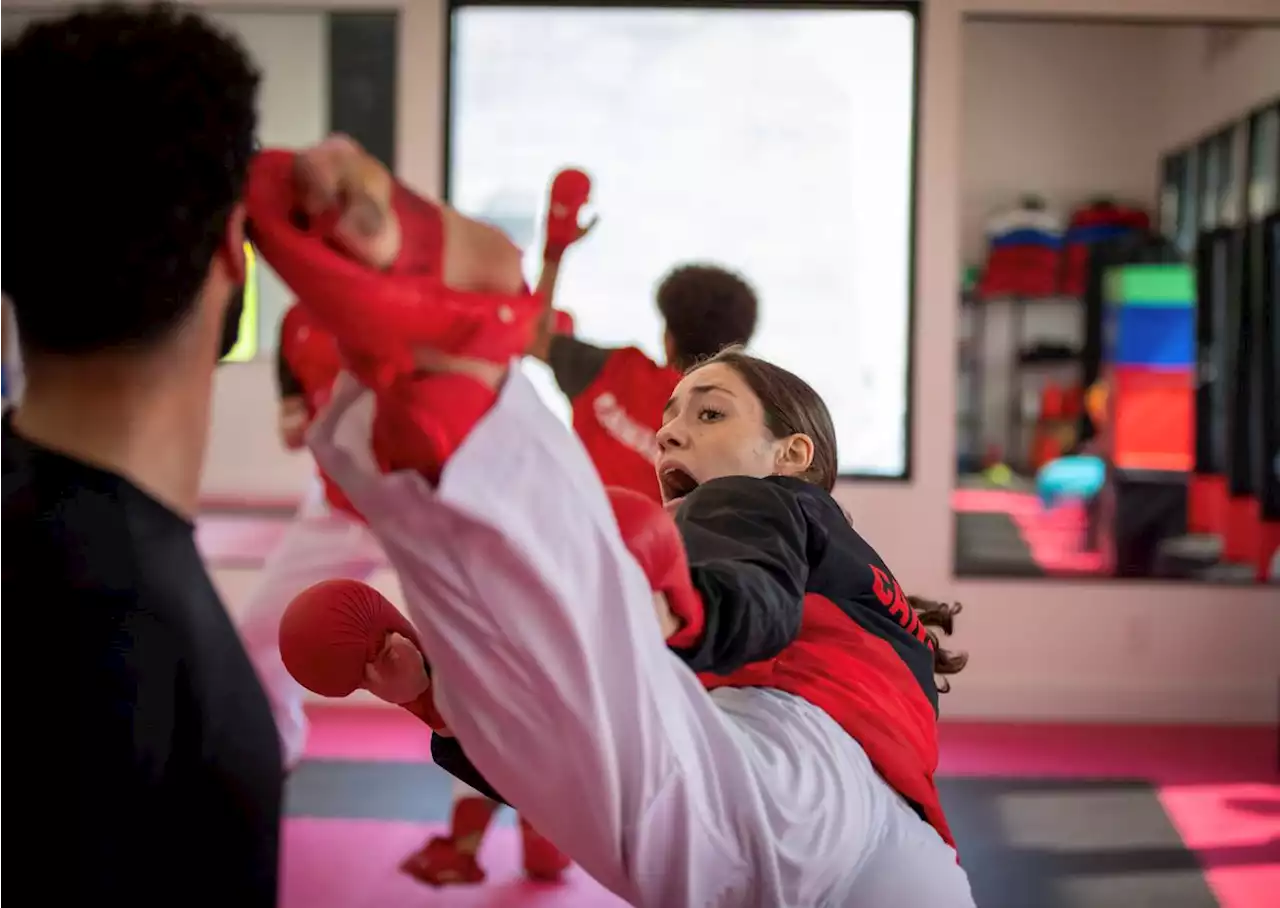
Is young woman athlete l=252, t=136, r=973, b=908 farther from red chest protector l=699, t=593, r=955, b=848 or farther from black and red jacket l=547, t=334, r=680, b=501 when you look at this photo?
black and red jacket l=547, t=334, r=680, b=501

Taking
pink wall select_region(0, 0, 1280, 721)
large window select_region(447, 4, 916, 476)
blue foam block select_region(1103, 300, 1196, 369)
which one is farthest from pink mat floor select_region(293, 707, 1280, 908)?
blue foam block select_region(1103, 300, 1196, 369)

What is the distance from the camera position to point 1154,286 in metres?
5.19

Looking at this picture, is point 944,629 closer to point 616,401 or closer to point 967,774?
point 616,401

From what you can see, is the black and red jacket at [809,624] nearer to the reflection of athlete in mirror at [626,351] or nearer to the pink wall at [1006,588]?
the reflection of athlete in mirror at [626,351]

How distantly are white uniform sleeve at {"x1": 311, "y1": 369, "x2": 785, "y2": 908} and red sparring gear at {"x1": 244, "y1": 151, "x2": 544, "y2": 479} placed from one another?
18 millimetres

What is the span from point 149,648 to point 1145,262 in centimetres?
530

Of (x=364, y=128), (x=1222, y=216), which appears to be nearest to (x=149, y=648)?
(x=364, y=128)

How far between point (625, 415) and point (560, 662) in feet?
3.64

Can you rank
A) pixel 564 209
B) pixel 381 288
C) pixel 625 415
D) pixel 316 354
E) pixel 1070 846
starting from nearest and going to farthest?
pixel 381 288, pixel 316 354, pixel 564 209, pixel 625 415, pixel 1070 846

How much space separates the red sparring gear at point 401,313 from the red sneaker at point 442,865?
6.52 ft

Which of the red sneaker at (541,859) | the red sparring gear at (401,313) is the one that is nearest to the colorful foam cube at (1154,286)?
the red sneaker at (541,859)

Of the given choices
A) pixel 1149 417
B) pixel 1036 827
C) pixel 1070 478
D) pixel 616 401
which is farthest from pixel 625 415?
pixel 1070 478

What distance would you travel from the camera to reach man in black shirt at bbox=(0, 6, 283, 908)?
2.01 feet

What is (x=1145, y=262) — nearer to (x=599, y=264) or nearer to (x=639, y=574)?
(x=599, y=264)
